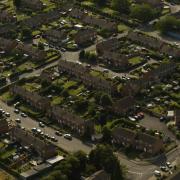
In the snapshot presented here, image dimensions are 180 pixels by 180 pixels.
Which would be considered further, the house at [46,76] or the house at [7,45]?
the house at [7,45]

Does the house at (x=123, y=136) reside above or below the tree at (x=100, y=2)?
above

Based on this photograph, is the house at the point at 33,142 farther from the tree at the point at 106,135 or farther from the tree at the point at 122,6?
the tree at the point at 122,6

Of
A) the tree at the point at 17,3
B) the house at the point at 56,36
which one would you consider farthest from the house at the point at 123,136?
the tree at the point at 17,3

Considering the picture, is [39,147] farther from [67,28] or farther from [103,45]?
[67,28]

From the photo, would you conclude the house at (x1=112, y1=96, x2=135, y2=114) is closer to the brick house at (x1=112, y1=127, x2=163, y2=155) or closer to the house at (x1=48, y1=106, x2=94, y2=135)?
the house at (x1=48, y1=106, x2=94, y2=135)

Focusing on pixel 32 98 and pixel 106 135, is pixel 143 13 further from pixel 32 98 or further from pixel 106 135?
pixel 106 135
